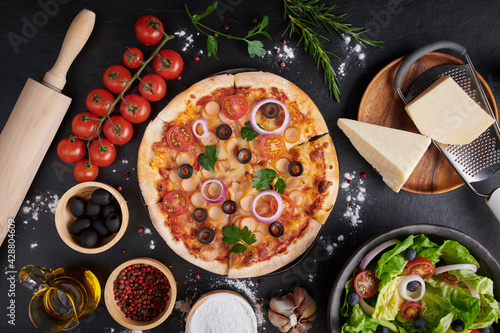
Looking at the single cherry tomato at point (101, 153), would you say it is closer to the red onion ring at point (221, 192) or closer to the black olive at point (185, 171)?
the black olive at point (185, 171)

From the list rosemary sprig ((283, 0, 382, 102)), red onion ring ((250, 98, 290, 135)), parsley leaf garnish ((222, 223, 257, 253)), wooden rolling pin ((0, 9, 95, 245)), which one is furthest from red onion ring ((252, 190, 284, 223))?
wooden rolling pin ((0, 9, 95, 245))

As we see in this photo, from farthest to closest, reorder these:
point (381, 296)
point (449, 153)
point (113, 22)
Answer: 1. point (113, 22)
2. point (449, 153)
3. point (381, 296)

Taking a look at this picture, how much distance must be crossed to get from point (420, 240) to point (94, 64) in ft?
10.7

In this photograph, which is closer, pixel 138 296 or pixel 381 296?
pixel 381 296

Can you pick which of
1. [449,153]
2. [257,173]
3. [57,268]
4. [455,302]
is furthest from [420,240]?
[57,268]

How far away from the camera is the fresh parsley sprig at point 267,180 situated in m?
2.91

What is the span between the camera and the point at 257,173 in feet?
9.60

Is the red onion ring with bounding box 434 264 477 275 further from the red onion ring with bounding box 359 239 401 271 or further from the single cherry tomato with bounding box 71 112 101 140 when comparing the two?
the single cherry tomato with bounding box 71 112 101 140

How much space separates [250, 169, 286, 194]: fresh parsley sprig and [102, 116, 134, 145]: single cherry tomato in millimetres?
1179

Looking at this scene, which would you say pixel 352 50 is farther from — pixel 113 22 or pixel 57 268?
pixel 57 268

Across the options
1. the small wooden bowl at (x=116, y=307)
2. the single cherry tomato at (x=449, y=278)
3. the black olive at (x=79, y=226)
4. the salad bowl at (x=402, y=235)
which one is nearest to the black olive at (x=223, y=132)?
the small wooden bowl at (x=116, y=307)

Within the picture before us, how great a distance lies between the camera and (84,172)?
3.04 m

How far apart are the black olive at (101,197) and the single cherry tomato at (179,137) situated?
0.67 m

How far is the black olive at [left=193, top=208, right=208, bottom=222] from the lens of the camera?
303 cm
